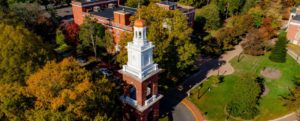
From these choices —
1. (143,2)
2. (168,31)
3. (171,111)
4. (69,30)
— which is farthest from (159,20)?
(143,2)

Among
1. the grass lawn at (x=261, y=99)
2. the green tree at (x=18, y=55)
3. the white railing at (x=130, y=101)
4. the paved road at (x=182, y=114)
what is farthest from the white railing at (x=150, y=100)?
the green tree at (x=18, y=55)

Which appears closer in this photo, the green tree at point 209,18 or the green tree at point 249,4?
the green tree at point 209,18

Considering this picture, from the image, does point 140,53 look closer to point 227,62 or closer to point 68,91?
point 68,91

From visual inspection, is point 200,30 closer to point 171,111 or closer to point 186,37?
point 186,37

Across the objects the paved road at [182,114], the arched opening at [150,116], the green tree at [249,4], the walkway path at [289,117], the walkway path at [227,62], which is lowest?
the walkway path at [289,117]

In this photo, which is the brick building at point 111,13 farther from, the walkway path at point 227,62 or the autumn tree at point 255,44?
the autumn tree at point 255,44

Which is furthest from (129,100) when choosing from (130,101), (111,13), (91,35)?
(111,13)

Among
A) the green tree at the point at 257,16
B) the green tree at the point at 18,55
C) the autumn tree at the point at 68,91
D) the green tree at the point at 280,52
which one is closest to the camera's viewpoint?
the autumn tree at the point at 68,91
